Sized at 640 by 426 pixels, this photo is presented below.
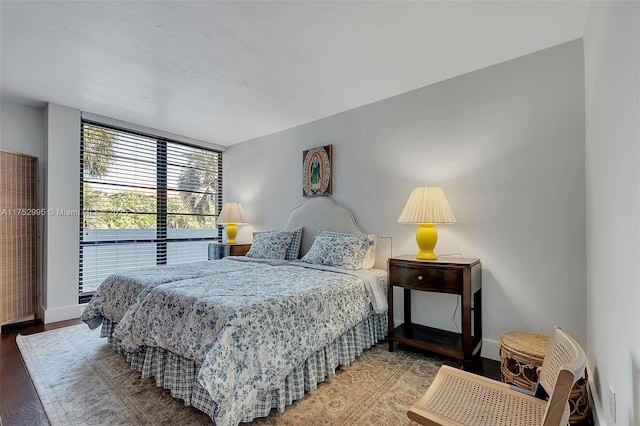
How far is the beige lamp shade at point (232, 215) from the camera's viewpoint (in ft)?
14.5

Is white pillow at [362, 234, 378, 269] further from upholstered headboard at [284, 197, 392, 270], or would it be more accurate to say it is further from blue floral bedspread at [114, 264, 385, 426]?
blue floral bedspread at [114, 264, 385, 426]

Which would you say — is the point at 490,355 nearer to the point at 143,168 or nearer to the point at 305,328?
the point at 305,328

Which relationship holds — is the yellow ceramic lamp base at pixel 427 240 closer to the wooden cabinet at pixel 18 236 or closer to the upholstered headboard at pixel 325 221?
the upholstered headboard at pixel 325 221

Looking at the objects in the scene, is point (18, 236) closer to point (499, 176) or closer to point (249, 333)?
point (249, 333)

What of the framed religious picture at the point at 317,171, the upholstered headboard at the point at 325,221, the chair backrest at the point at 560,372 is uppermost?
the framed religious picture at the point at 317,171

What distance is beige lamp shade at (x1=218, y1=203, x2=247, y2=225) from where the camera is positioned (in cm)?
442

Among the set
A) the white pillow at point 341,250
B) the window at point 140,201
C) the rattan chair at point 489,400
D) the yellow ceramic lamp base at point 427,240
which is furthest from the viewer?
the window at point 140,201

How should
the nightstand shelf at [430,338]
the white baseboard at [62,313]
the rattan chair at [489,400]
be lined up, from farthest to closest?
the white baseboard at [62,313], the nightstand shelf at [430,338], the rattan chair at [489,400]

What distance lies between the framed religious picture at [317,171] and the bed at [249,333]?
1.23 metres

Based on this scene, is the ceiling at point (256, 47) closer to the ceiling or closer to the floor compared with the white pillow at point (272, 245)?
closer to the ceiling

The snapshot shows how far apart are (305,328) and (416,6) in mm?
2106

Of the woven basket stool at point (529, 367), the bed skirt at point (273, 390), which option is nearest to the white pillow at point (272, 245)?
the bed skirt at point (273, 390)

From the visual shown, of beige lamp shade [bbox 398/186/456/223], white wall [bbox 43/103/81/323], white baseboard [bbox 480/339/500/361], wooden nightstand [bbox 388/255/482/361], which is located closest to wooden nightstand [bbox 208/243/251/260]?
white wall [bbox 43/103/81/323]

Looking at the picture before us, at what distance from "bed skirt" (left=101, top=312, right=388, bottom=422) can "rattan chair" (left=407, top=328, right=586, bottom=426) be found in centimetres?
85
